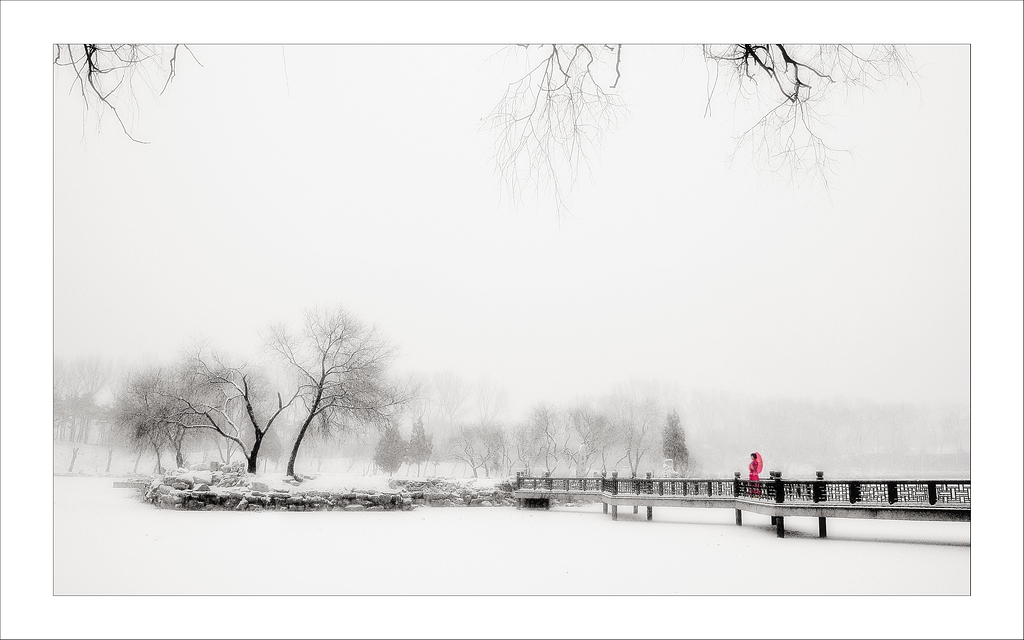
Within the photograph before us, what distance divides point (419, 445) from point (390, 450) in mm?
1659

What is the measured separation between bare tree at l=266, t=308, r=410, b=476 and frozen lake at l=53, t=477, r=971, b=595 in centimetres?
399

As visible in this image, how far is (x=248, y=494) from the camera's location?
39.0 ft

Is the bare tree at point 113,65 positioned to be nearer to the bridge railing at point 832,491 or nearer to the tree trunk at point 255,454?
the tree trunk at point 255,454

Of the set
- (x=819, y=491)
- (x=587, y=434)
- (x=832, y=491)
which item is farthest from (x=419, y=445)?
(x=832, y=491)

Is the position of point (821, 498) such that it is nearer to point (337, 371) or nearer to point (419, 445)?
point (337, 371)

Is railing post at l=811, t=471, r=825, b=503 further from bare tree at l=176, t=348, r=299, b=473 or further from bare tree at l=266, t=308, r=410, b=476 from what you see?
bare tree at l=176, t=348, r=299, b=473

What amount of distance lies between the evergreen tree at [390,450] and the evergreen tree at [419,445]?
42 cm

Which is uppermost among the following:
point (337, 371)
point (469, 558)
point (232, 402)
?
point (337, 371)

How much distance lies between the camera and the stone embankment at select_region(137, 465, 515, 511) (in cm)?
1143

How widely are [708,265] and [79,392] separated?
1066 cm

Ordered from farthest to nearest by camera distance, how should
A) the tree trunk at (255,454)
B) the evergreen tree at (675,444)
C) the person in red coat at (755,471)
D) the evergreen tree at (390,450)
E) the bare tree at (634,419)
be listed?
the evergreen tree at (675,444), the bare tree at (634,419), the evergreen tree at (390,450), the tree trunk at (255,454), the person in red coat at (755,471)

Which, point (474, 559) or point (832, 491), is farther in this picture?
point (832, 491)

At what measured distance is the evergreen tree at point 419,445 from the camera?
719 inches

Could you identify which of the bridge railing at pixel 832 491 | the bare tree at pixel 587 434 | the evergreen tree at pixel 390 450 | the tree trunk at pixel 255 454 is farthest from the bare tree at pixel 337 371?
the bridge railing at pixel 832 491
